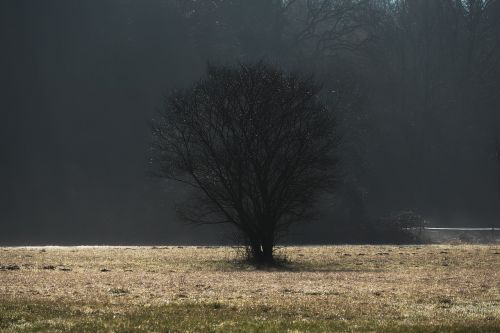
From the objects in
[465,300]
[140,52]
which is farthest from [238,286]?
[140,52]

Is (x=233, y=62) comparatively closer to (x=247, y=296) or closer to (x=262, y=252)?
(x=262, y=252)

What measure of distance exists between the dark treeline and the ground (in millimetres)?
36080

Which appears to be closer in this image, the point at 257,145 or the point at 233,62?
the point at 257,145

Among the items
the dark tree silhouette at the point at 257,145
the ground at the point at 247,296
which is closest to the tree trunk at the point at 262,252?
the dark tree silhouette at the point at 257,145

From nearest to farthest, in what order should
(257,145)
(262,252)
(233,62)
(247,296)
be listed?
(247,296), (257,145), (262,252), (233,62)

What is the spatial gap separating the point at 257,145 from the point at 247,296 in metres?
15.5

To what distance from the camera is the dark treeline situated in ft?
245

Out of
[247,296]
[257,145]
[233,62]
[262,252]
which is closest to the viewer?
[247,296]

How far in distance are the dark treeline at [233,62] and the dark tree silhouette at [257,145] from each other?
3131 centimetres

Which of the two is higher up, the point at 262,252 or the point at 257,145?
the point at 257,145

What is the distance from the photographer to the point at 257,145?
3403 centimetres

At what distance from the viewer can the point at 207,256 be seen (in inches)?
1506

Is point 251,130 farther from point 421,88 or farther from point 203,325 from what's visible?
point 421,88

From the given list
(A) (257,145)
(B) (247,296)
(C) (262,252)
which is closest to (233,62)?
(A) (257,145)
